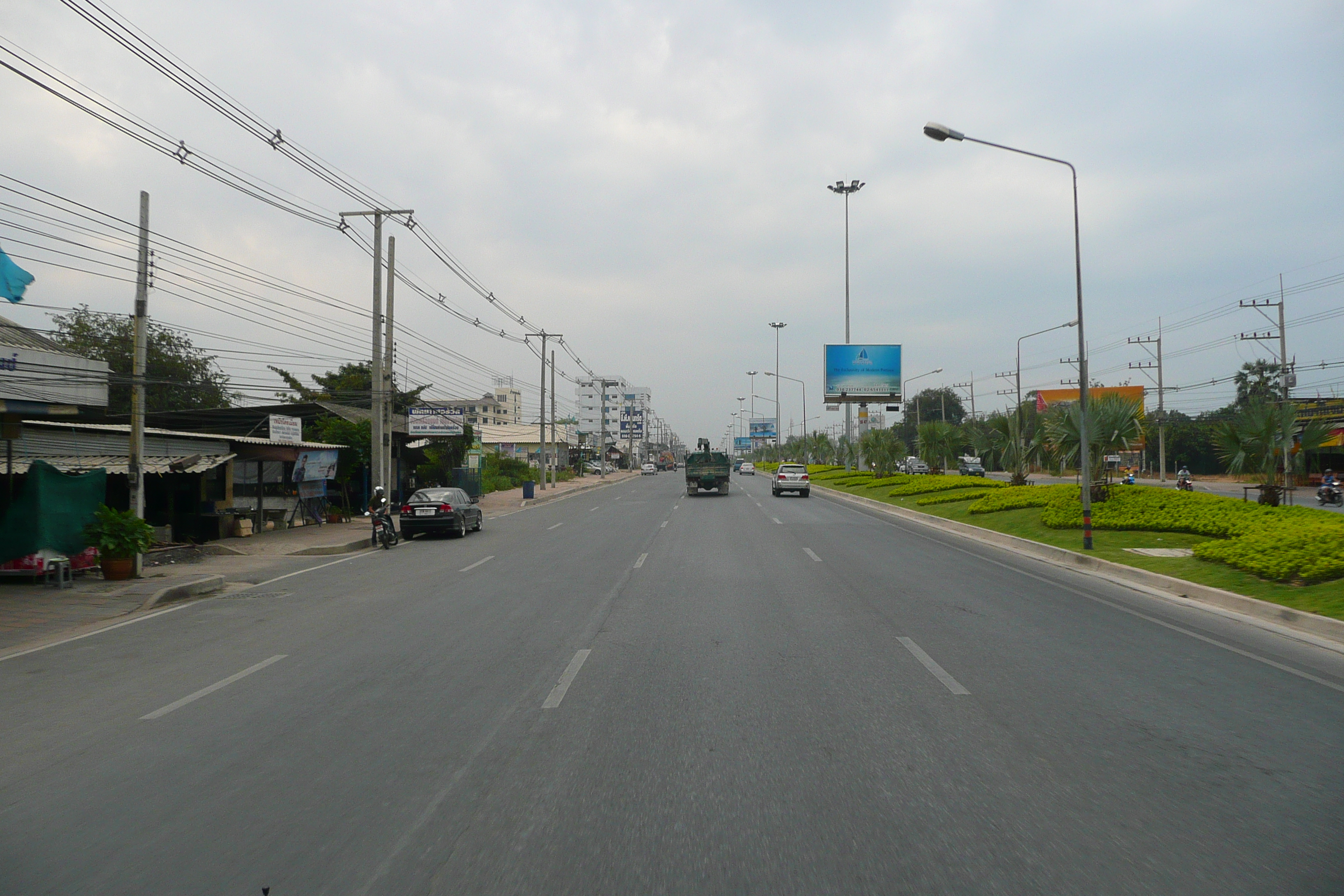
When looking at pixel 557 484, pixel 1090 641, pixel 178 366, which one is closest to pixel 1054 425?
pixel 1090 641

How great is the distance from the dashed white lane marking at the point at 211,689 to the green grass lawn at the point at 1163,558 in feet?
39.1

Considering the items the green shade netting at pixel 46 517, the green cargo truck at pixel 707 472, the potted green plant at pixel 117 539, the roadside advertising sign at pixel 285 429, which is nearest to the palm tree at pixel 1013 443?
the green cargo truck at pixel 707 472

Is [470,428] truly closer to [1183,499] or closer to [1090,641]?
[1183,499]

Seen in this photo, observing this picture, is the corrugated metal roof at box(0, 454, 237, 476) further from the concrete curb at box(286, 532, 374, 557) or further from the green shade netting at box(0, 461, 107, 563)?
the concrete curb at box(286, 532, 374, 557)

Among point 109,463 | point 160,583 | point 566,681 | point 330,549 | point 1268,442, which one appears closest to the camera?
point 566,681

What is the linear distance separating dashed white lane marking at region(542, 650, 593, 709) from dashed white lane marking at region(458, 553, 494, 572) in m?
8.18

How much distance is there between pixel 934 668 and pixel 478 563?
37.6 feet

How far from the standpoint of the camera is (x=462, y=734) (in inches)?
231

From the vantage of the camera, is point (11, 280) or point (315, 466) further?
point (315, 466)

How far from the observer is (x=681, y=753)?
5.42m

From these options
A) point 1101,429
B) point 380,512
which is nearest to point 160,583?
point 380,512

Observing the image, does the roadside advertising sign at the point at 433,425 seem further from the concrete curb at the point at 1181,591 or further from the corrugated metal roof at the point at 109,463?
the concrete curb at the point at 1181,591

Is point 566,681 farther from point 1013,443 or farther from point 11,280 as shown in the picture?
point 1013,443

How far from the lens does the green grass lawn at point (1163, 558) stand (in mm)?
10705
